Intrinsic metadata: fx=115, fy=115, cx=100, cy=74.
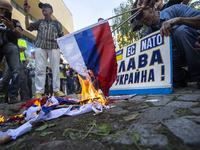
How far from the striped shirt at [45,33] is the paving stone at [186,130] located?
3.13 m

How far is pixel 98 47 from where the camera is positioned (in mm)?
1892

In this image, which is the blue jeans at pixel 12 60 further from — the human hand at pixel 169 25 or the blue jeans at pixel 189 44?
the blue jeans at pixel 189 44

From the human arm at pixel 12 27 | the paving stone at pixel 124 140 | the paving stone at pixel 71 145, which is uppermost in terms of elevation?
the human arm at pixel 12 27

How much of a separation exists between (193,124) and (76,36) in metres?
1.87

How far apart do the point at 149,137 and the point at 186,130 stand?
24 centimetres

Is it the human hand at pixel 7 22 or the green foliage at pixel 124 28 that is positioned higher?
the green foliage at pixel 124 28

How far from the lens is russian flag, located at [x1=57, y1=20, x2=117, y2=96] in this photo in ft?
5.88

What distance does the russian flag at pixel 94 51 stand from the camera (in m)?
1.79

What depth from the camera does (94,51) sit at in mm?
1907

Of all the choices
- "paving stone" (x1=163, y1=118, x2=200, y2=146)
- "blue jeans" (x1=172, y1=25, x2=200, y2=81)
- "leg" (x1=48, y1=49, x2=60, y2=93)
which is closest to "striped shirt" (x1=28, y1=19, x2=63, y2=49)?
"leg" (x1=48, y1=49, x2=60, y2=93)

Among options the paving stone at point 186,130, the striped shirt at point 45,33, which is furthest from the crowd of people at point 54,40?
the paving stone at point 186,130

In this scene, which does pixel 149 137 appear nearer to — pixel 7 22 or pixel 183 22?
pixel 183 22

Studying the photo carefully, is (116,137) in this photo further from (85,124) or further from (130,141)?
(85,124)

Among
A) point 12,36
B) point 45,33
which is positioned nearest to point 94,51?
point 45,33
